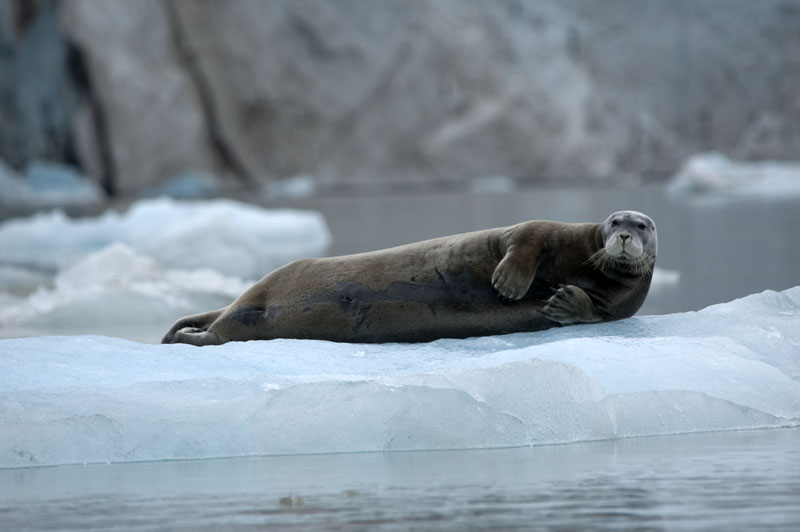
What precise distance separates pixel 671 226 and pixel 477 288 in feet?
35.8

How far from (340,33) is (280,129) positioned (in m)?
3.25

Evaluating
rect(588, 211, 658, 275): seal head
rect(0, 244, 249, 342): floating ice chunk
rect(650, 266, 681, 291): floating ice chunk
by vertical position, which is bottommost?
rect(588, 211, 658, 275): seal head

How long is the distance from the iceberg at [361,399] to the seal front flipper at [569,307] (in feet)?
1.49

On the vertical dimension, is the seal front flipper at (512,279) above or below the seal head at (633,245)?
below

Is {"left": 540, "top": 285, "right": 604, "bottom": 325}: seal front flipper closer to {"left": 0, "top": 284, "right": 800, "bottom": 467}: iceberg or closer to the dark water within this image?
{"left": 0, "top": 284, "right": 800, "bottom": 467}: iceberg

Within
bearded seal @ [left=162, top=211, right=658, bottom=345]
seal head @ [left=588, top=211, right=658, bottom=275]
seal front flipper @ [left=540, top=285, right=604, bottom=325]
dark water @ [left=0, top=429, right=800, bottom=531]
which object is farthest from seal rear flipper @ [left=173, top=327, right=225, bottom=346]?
seal head @ [left=588, top=211, right=658, bottom=275]

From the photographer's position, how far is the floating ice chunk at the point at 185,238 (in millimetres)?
11773

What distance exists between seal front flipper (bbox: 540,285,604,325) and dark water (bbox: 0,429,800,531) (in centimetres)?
101

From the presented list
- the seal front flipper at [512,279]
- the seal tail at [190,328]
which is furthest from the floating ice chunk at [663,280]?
the seal tail at [190,328]

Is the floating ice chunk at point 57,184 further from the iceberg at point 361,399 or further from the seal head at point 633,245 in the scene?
the iceberg at point 361,399

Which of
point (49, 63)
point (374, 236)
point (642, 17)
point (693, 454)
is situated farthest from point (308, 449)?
point (642, 17)

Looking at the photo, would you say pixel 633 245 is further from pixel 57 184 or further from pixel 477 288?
pixel 57 184

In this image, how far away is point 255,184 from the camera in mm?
34969

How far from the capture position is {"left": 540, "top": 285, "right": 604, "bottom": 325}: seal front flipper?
4789mm
